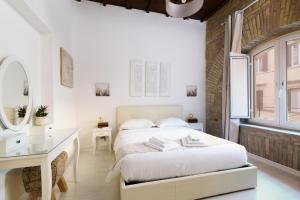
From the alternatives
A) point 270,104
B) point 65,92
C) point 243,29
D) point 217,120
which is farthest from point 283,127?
point 65,92

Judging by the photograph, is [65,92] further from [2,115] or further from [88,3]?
[88,3]

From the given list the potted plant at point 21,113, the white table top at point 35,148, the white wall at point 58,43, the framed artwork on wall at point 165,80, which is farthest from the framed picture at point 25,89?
the framed artwork on wall at point 165,80

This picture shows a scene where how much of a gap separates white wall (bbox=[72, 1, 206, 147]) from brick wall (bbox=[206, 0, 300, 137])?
1.33ft

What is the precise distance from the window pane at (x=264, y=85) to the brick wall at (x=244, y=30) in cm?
32

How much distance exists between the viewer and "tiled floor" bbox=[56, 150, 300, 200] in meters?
2.04

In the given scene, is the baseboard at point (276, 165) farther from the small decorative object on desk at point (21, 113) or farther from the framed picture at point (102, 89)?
the small decorative object on desk at point (21, 113)

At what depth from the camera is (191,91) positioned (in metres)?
4.61

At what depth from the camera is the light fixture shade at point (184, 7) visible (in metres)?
2.35

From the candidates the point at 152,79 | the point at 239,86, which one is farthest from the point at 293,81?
the point at 152,79

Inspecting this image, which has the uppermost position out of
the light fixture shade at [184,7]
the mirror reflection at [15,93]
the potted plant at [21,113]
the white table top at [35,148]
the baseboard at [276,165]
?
the light fixture shade at [184,7]

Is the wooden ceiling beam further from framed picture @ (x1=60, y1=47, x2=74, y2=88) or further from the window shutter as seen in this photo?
framed picture @ (x1=60, y1=47, x2=74, y2=88)

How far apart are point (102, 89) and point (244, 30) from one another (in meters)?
3.22

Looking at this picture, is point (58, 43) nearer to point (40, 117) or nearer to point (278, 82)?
point (40, 117)

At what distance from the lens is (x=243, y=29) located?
3.48 meters
